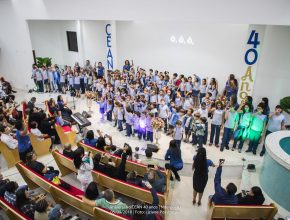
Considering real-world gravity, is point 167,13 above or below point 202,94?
above

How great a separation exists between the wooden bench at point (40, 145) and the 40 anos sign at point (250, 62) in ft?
24.2

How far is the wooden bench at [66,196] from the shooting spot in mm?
4164

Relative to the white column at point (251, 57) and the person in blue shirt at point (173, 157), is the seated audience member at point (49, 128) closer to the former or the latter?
the person in blue shirt at point (173, 157)

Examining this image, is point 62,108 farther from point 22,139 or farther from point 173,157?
point 173,157

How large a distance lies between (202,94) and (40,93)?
326 inches

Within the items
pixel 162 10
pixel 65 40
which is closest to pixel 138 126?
pixel 162 10

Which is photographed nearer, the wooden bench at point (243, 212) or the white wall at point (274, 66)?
the wooden bench at point (243, 212)

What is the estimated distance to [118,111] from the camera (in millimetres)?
8516

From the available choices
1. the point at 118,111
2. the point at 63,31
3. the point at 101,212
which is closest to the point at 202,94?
the point at 118,111

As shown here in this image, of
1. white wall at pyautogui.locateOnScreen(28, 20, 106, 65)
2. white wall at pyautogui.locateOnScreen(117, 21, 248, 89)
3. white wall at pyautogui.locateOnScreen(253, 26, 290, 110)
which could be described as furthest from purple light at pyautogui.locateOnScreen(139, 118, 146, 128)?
white wall at pyautogui.locateOnScreen(28, 20, 106, 65)

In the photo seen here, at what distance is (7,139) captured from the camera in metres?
6.54

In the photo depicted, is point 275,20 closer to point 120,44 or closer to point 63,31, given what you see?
point 120,44

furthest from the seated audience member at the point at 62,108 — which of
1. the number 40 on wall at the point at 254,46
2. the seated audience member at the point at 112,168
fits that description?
the number 40 on wall at the point at 254,46

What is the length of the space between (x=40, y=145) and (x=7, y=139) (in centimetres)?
101
